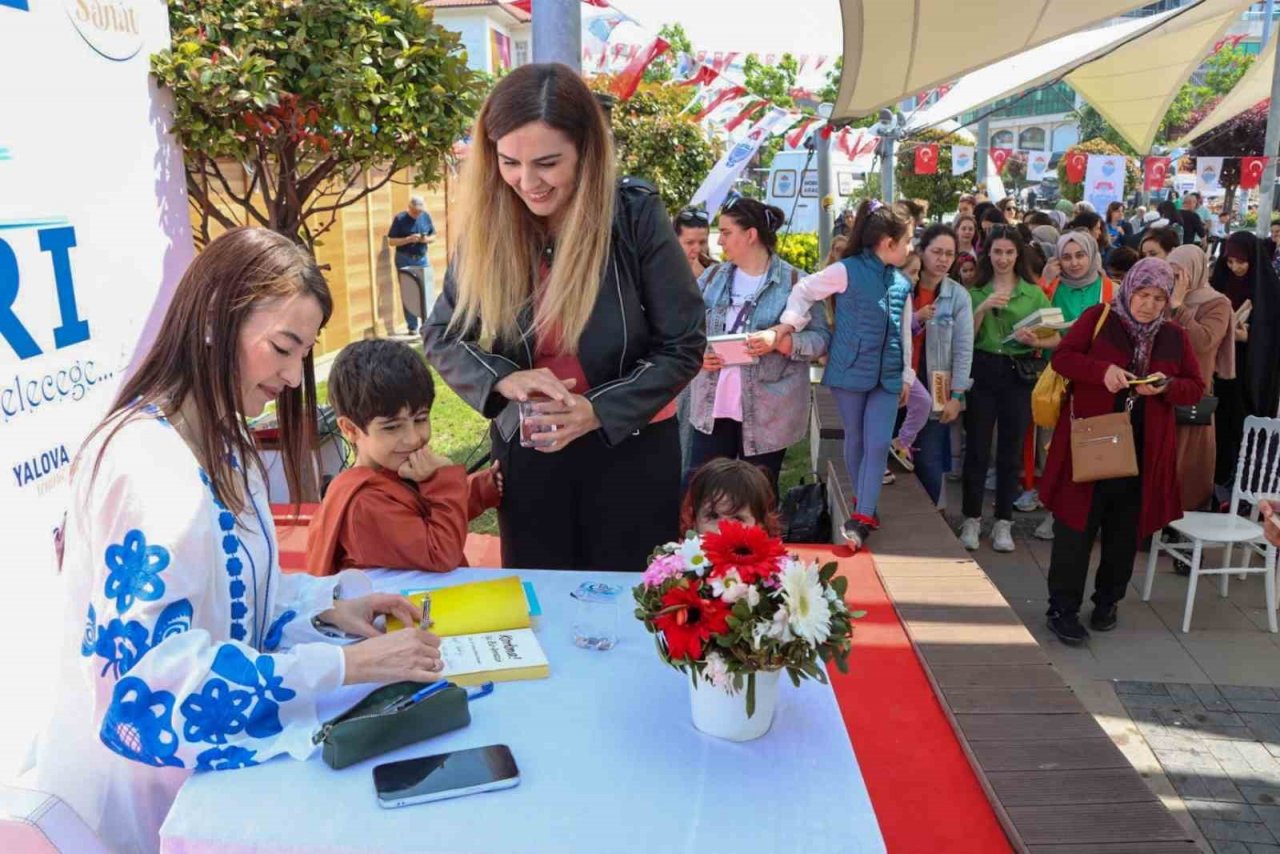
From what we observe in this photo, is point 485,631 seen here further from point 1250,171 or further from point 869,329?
point 1250,171

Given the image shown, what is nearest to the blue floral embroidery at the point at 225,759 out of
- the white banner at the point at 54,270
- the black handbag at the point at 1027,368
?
the white banner at the point at 54,270

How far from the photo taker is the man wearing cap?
12.2m

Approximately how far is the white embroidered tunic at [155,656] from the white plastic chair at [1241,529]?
4432 millimetres

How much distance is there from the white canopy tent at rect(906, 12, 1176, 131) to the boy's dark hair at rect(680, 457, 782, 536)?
31.1 feet

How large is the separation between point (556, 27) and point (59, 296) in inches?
62.9

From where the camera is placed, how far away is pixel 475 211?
2291 mm

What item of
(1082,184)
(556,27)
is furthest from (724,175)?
(1082,184)

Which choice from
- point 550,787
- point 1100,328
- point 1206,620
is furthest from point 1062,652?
point 550,787

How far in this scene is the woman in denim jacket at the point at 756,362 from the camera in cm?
473

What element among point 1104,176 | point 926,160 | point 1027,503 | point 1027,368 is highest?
point 926,160

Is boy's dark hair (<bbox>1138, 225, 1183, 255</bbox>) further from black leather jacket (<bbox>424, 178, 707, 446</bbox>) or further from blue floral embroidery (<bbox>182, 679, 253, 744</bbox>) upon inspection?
blue floral embroidery (<bbox>182, 679, 253, 744</bbox>)

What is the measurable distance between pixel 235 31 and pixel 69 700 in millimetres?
2900

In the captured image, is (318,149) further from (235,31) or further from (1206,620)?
(1206,620)

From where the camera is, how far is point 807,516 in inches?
190
